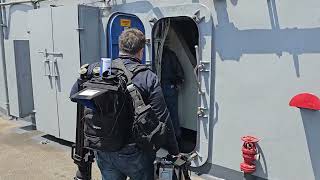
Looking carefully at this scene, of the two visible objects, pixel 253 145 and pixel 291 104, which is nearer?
pixel 291 104

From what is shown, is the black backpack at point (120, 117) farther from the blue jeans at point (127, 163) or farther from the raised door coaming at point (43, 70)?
the raised door coaming at point (43, 70)

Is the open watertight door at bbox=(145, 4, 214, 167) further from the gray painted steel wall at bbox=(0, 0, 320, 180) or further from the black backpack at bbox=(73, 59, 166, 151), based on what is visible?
the black backpack at bbox=(73, 59, 166, 151)

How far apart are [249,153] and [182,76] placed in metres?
2.05

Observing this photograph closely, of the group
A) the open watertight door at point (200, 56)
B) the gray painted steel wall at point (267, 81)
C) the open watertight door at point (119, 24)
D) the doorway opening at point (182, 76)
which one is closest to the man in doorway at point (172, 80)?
the doorway opening at point (182, 76)

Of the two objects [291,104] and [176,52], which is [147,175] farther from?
[176,52]

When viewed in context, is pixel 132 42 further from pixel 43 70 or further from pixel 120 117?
pixel 43 70

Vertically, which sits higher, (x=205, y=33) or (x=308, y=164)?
(x=205, y=33)

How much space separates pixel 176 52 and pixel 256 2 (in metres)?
2.07

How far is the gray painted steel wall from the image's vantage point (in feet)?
9.53

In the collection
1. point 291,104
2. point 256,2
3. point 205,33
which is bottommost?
point 291,104

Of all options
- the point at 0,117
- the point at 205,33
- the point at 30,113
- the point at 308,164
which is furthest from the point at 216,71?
the point at 0,117

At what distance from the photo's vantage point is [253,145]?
3.22 m

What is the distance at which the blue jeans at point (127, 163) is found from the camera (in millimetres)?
2104

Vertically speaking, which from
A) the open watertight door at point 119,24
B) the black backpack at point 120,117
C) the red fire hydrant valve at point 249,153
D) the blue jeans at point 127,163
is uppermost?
the open watertight door at point 119,24
